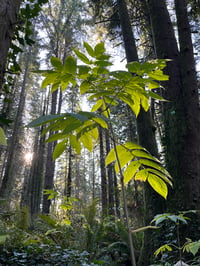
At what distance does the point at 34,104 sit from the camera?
1758 cm

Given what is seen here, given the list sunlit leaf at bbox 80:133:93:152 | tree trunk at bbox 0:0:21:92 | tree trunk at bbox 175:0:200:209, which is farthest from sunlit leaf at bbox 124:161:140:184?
tree trunk at bbox 175:0:200:209

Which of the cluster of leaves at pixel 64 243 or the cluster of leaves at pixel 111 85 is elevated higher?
the cluster of leaves at pixel 111 85

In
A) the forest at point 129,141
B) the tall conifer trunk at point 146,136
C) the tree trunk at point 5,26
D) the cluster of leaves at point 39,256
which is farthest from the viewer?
the tall conifer trunk at point 146,136

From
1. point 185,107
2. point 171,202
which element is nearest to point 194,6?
point 185,107

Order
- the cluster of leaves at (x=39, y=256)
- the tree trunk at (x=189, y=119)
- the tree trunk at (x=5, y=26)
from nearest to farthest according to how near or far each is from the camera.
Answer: the tree trunk at (x=5, y=26)
the cluster of leaves at (x=39, y=256)
the tree trunk at (x=189, y=119)

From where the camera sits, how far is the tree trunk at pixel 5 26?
2.95 feet

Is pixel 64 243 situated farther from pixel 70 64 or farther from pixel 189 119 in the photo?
pixel 70 64

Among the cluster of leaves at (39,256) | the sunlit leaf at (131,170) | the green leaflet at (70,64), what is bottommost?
the cluster of leaves at (39,256)

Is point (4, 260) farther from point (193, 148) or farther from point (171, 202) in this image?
point (193, 148)

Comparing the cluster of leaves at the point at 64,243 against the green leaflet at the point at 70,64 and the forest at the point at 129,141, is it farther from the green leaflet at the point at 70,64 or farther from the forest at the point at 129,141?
the green leaflet at the point at 70,64

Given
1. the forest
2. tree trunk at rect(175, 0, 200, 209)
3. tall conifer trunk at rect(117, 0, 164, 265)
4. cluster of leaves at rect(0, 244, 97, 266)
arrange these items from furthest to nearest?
Answer: tall conifer trunk at rect(117, 0, 164, 265)
tree trunk at rect(175, 0, 200, 209)
cluster of leaves at rect(0, 244, 97, 266)
the forest

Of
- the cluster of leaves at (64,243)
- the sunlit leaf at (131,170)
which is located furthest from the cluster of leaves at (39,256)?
the sunlit leaf at (131,170)

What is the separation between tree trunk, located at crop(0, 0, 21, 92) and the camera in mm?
900

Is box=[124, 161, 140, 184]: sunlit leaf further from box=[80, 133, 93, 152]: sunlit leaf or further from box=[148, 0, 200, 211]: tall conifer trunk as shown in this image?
box=[148, 0, 200, 211]: tall conifer trunk
